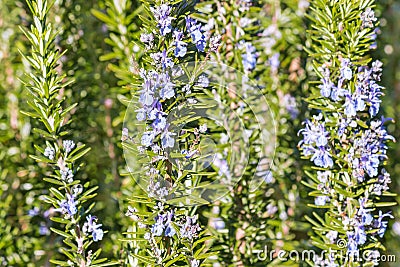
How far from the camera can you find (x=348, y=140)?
70cm

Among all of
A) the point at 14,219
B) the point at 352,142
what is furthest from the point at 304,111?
the point at 14,219

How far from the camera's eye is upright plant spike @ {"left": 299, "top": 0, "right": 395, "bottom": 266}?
670 millimetres

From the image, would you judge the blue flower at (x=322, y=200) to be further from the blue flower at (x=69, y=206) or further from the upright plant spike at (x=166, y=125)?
the blue flower at (x=69, y=206)

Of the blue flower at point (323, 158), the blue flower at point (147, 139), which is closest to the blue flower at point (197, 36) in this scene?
the blue flower at point (147, 139)

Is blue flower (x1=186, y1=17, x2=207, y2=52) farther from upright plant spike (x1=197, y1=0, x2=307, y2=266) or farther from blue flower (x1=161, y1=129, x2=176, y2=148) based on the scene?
upright plant spike (x1=197, y1=0, x2=307, y2=266)

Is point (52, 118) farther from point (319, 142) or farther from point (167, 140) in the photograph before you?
point (319, 142)

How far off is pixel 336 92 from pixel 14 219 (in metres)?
0.60

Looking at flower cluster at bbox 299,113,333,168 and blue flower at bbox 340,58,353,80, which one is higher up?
blue flower at bbox 340,58,353,80

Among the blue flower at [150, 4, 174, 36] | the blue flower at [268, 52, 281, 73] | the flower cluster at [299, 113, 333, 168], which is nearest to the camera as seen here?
the blue flower at [150, 4, 174, 36]

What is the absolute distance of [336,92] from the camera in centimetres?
68

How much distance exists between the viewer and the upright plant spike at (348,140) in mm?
670

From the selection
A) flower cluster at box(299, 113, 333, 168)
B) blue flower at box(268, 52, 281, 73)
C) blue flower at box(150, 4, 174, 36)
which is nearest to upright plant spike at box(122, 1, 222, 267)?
blue flower at box(150, 4, 174, 36)

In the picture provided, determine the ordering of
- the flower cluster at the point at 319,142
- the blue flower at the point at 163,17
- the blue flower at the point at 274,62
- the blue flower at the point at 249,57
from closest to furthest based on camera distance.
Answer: the blue flower at the point at 163,17 < the flower cluster at the point at 319,142 < the blue flower at the point at 249,57 < the blue flower at the point at 274,62

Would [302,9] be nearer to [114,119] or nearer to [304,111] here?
[304,111]
